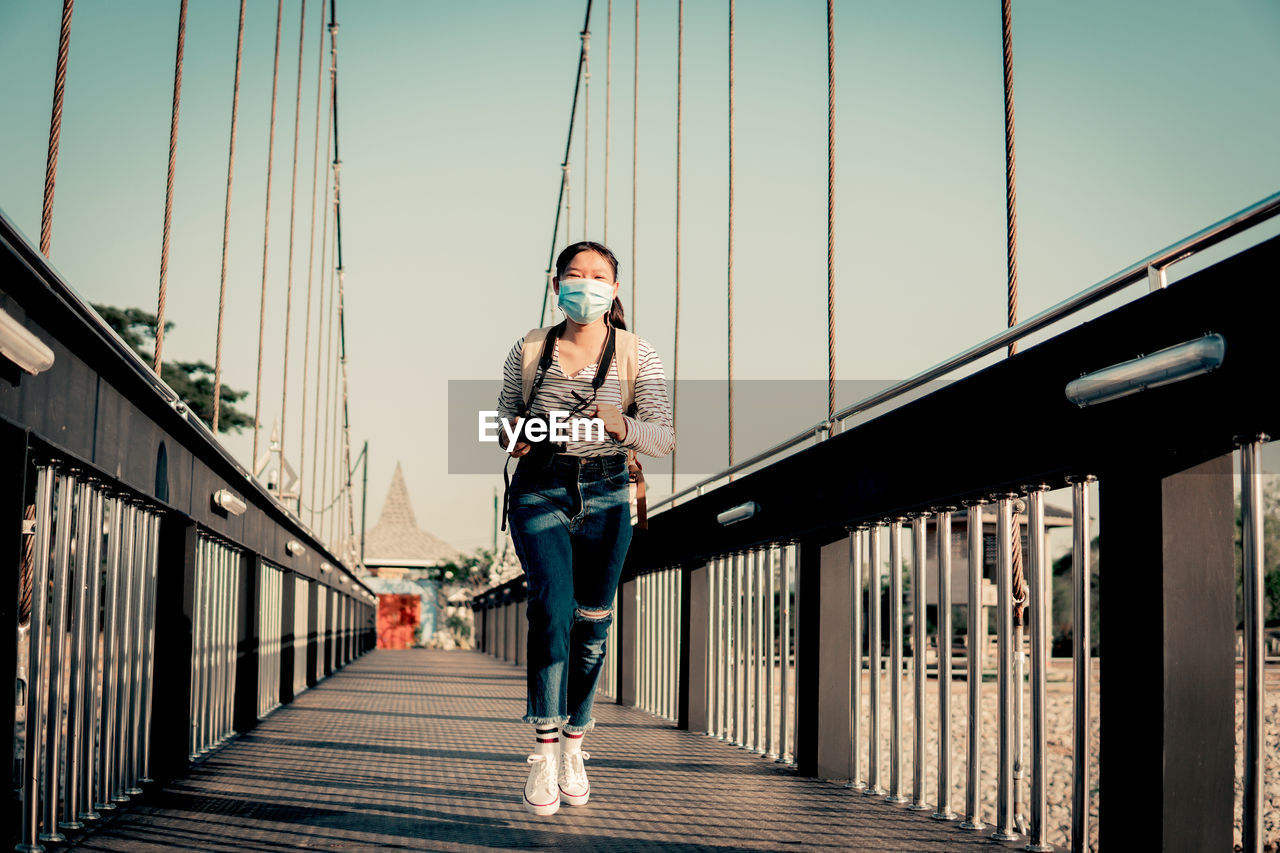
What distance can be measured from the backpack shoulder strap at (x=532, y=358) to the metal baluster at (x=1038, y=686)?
47.0 inches

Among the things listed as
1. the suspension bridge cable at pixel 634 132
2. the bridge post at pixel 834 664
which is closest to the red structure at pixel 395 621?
the suspension bridge cable at pixel 634 132

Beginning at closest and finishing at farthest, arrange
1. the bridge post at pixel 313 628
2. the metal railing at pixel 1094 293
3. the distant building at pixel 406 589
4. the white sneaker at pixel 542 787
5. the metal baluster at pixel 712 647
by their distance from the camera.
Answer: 1. the metal railing at pixel 1094 293
2. the white sneaker at pixel 542 787
3. the metal baluster at pixel 712 647
4. the bridge post at pixel 313 628
5. the distant building at pixel 406 589

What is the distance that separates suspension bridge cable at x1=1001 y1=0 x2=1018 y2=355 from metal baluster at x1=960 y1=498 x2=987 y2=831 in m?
0.64

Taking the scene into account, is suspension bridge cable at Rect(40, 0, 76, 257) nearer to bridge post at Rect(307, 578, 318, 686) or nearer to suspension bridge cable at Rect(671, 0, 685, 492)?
suspension bridge cable at Rect(671, 0, 685, 492)

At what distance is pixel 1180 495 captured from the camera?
1.99m

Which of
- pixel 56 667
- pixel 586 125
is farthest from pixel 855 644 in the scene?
pixel 586 125

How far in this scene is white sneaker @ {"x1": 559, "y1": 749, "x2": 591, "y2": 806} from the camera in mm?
3072

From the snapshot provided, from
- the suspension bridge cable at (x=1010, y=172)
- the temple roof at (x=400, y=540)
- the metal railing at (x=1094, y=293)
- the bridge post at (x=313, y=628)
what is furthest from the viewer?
the temple roof at (x=400, y=540)

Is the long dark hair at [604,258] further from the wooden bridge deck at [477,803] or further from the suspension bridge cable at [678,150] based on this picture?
the suspension bridge cable at [678,150]

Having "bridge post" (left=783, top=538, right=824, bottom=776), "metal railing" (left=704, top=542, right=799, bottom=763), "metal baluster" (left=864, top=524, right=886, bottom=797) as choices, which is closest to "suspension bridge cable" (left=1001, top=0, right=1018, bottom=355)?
"metal baluster" (left=864, top=524, right=886, bottom=797)

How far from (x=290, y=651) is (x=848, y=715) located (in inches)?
181

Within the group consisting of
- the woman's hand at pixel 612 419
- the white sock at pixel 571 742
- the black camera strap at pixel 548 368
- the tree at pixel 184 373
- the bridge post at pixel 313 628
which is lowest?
the bridge post at pixel 313 628

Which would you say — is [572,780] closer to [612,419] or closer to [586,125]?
[612,419]

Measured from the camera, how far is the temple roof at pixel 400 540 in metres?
56.2
